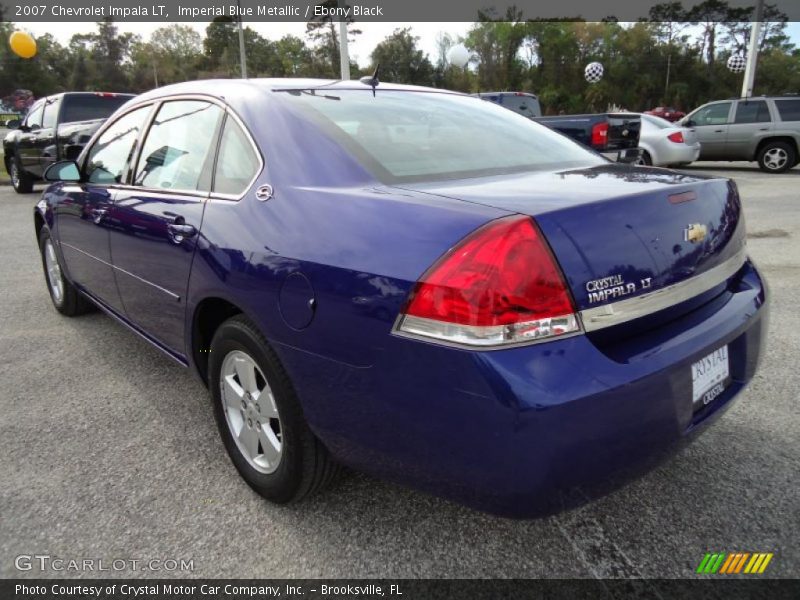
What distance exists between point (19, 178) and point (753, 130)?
635 inches

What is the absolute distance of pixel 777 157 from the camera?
1331cm

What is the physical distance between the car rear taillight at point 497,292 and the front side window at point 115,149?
2338mm

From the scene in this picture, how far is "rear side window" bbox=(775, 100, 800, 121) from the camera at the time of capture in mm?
12977

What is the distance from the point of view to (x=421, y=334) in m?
1.51

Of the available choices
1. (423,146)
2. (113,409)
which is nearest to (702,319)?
(423,146)

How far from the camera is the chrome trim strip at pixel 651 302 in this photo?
5.02 ft

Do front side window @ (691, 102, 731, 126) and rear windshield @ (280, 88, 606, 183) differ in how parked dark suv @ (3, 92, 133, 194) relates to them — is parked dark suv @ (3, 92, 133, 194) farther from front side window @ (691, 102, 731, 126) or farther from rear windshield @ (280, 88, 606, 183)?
front side window @ (691, 102, 731, 126)

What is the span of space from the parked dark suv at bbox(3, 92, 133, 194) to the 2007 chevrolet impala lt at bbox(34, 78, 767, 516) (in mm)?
Result: 8996

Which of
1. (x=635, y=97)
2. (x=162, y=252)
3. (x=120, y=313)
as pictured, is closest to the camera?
(x=162, y=252)

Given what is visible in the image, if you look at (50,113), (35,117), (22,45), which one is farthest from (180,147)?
(22,45)

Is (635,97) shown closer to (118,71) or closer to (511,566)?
(118,71)

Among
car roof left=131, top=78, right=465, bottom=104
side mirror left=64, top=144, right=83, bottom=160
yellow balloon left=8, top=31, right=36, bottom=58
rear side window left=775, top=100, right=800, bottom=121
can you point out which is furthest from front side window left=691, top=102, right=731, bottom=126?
yellow balloon left=8, top=31, right=36, bottom=58

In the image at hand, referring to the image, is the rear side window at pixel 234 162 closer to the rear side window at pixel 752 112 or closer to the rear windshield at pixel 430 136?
the rear windshield at pixel 430 136

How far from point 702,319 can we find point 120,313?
2.91 meters
